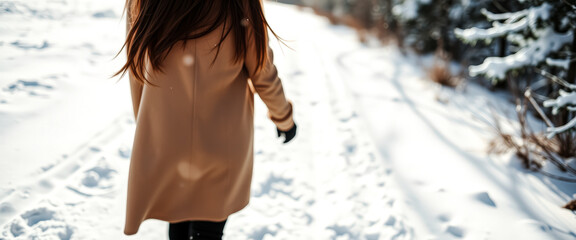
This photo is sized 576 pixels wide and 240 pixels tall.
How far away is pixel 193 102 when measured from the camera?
3.43ft

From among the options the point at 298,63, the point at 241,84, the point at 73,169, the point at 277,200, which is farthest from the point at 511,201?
the point at 298,63

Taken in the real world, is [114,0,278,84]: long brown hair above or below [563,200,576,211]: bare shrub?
above

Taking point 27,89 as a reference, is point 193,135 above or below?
above

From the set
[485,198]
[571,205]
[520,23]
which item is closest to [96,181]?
[485,198]

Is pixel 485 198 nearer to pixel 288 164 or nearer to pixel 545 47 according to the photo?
pixel 288 164

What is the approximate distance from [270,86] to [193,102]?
1.02 ft

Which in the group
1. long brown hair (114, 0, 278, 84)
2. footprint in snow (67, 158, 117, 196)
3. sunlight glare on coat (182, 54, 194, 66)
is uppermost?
long brown hair (114, 0, 278, 84)

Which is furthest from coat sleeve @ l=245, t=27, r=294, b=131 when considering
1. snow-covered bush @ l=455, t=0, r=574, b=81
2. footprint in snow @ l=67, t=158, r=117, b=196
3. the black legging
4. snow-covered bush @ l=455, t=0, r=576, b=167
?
snow-covered bush @ l=455, t=0, r=574, b=81

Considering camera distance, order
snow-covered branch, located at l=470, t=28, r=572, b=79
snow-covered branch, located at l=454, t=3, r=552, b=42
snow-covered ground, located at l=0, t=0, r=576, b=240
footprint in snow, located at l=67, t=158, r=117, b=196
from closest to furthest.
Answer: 1. snow-covered ground, located at l=0, t=0, r=576, b=240
2. footprint in snow, located at l=67, t=158, r=117, b=196
3. snow-covered branch, located at l=454, t=3, r=552, b=42
4. snow-covered branch, located at l=470, t=28, r=572, b=79

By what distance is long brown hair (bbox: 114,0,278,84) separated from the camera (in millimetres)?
958

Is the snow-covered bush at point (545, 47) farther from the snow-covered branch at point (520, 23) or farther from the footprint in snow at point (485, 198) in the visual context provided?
the footprint in snow at point (485, 198)

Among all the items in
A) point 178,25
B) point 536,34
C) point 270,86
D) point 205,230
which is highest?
point 178,25

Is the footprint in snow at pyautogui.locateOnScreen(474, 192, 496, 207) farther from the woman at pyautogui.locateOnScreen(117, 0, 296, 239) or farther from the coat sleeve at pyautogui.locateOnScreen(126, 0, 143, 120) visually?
the coat sleeve at pyautogui.locateOnScreen(126, 0, 143, 120)

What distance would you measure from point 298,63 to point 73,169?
4.12 m
